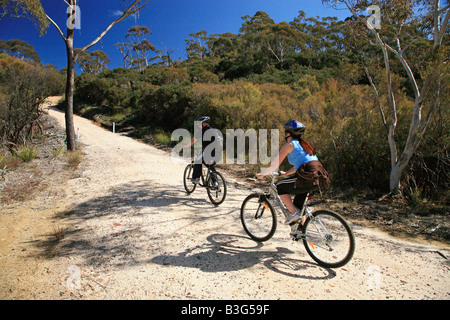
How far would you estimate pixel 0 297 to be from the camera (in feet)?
10.1

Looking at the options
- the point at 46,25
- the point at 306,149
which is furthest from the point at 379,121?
the point at 46,25

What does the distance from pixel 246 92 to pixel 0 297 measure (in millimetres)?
12907

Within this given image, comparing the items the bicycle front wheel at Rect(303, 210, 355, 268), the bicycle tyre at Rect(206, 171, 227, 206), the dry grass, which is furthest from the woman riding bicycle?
the dry grass

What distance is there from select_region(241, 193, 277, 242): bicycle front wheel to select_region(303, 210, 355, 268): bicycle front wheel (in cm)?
68

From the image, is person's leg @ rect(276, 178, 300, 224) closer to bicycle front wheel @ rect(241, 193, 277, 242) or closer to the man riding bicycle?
bicycle front wheel @ rect(241, 193, 277, 242)

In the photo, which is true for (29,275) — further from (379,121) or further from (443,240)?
(379,121)

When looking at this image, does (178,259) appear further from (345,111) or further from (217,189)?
A: (345,111)

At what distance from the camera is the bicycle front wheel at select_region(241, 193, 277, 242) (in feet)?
14.0

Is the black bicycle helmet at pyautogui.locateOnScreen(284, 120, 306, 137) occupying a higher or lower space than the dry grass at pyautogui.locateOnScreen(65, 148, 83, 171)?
higher

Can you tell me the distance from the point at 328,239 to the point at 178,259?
217 centimetres

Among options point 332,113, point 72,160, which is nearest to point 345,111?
point 332,113

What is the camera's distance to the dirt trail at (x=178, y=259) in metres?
3.13
